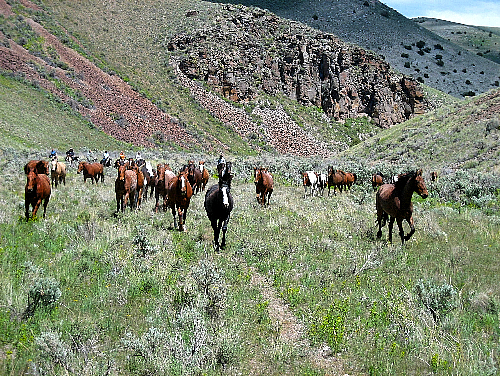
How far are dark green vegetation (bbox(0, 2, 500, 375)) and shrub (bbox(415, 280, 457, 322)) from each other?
0.02 metres

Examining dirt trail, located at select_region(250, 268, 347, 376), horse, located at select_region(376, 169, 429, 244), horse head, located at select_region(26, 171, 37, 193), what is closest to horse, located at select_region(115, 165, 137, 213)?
horse head, located at select_region(26, 171, 37, 193)

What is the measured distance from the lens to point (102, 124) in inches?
1756

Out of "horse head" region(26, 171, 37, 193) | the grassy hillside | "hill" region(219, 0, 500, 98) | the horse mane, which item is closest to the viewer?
the horse mane

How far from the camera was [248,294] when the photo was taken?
6.57 m

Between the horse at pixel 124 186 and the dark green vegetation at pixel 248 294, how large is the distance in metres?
0.92

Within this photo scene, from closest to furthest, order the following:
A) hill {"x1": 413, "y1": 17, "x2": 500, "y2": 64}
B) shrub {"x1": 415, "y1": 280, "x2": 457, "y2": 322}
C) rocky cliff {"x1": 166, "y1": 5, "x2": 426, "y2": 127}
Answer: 1. shrub {"x1": 415, "y1": 280, "x2": 457, "y2": 322}
2. rocky cliff {"x1": 166, "y1": 5, "x2": 426, "y2": 127}
3. hill {"x1": 413, "y1": 17, "x2": 500, "y2": 64}

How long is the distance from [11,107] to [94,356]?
3991cm

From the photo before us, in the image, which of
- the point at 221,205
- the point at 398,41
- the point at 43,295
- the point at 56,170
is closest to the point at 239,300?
the point at 43,295

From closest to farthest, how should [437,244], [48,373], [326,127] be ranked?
[48,373] → [437,244] → [326,127]

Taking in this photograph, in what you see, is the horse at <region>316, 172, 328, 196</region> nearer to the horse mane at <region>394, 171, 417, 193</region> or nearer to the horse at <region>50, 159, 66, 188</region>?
the horse mane at <region>394, 171, 417, 193</region>

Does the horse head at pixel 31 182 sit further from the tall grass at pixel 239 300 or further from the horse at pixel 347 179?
the horse at pixel 347 179

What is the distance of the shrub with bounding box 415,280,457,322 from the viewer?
5.52 meters

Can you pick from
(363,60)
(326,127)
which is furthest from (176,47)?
(363,60)

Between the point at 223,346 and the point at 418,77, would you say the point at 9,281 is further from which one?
the point at 418,77
